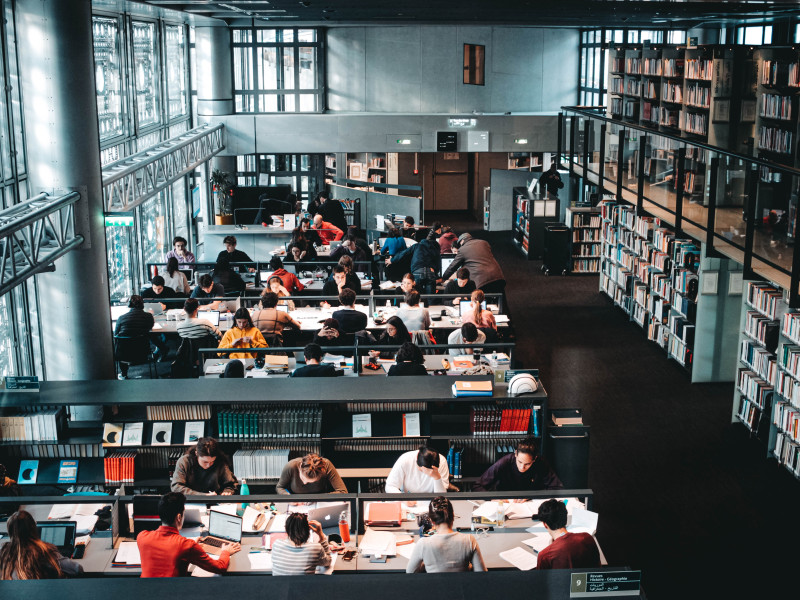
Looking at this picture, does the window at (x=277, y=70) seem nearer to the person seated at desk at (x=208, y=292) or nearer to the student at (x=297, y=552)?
the person seated at desk at (x=208, y=292)

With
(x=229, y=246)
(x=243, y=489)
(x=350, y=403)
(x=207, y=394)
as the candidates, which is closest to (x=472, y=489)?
(x=350, y=403)

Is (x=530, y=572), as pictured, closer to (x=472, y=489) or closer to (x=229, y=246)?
(x=472, y=489)

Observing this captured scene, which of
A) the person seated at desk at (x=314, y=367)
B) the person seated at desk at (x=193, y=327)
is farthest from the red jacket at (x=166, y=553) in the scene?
the person seated at desk at (x=193, y=327)

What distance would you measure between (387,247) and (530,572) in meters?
10.2

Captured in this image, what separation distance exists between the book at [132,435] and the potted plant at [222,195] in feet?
39.2

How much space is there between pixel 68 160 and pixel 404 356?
3.59m

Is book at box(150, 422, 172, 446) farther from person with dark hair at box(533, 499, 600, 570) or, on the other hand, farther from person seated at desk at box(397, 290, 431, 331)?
person seated at desk at box(397, 290, 431, 331)

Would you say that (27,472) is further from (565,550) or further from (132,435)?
(565,550)

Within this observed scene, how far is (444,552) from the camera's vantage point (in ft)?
17.8

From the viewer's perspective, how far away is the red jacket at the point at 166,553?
5434 mm

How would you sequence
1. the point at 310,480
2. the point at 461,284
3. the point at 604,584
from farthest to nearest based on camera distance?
the point at 461,284 → the point at 310,480 → the point at 604,584

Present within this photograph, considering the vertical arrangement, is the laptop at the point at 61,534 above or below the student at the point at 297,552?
below

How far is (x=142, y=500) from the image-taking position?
604cm

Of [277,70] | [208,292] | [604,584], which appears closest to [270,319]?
[208,292]
